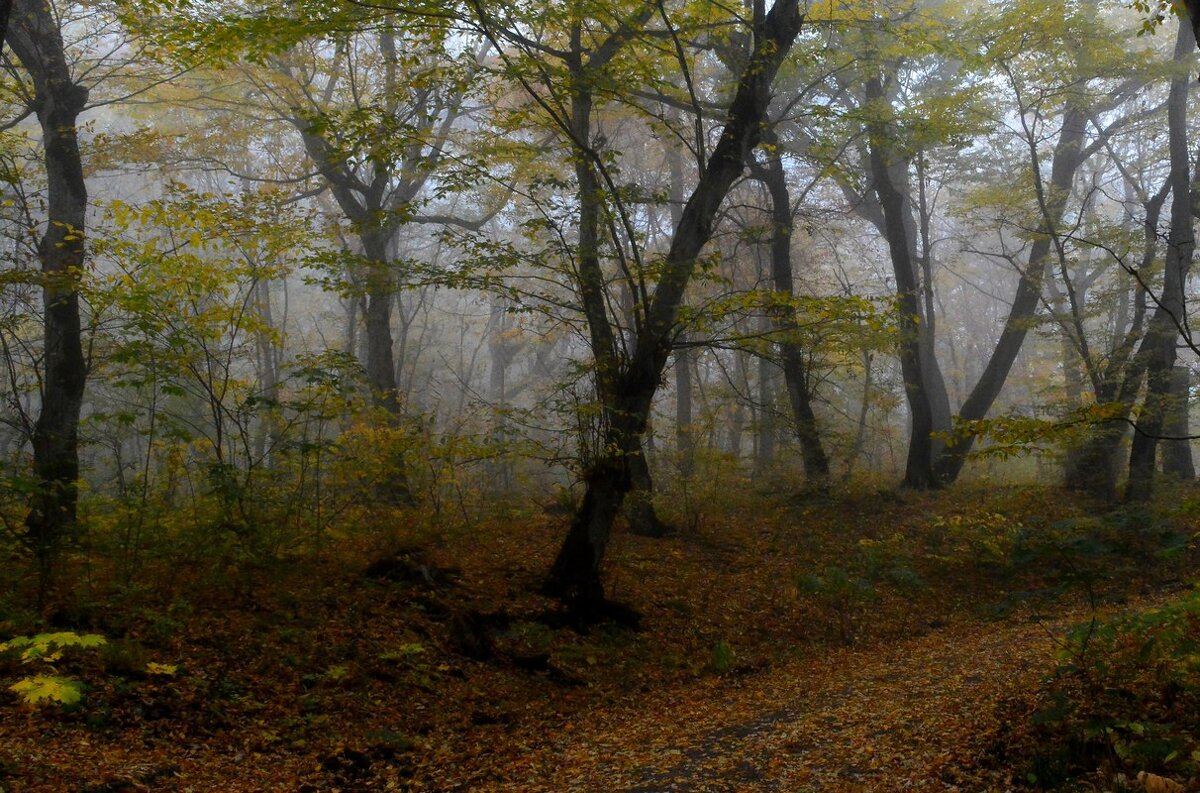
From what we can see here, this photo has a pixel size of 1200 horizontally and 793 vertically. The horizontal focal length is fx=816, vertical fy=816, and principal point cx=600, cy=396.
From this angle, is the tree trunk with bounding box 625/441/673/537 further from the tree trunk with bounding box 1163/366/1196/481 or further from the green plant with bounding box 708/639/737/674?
the tree trunk with bounding box 1163/366/1196/481

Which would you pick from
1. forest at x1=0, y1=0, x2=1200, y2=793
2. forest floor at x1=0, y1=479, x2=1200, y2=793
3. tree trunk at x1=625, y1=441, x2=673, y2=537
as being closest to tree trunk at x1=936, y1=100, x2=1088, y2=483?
forest at x1=0, y1=0, x2=1200, y2=793

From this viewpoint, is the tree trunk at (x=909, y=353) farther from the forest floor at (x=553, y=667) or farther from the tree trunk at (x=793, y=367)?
the forest floor at (x=553, y=667)

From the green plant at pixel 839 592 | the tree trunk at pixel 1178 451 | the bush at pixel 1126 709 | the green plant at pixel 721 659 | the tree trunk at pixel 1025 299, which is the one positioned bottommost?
the green plant at pixel 721 659

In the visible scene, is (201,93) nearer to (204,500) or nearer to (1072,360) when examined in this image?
(204,500)

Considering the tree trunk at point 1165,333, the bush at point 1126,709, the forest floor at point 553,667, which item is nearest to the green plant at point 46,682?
the forest floor at point 553,667

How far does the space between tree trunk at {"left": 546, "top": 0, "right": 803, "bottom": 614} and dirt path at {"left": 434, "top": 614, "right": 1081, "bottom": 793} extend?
5.24 feet

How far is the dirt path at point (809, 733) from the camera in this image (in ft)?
14.7

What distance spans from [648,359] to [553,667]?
2.93 m

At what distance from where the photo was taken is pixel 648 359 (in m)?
7.80

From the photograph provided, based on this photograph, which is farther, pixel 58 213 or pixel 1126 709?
pixel 58 213

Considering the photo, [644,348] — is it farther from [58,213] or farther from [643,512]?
[58,213]

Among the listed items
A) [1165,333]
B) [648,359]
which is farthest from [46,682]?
[1165,333]

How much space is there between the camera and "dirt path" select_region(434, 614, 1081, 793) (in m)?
4.47

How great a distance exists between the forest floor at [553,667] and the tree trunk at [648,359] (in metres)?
0.48
